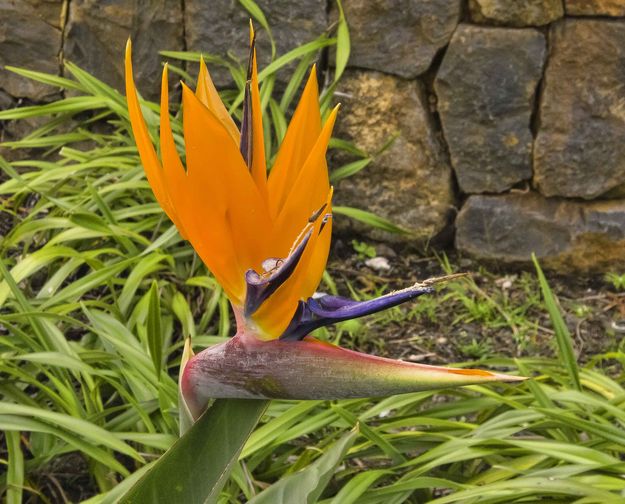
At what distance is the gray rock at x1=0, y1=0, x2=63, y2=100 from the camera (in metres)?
2.79

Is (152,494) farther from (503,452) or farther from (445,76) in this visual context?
(445,76)

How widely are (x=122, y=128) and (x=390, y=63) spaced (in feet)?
2.79

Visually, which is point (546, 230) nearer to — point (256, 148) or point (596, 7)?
point (596, 7)

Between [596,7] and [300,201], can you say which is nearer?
[300,201]

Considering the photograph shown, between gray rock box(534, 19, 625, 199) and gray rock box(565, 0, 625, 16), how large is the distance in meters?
0.02

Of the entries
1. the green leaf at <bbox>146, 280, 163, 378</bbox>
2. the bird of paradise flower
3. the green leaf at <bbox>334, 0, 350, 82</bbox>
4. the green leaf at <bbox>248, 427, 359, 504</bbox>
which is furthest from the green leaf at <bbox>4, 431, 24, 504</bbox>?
the green leaf at <bbox>334, 0, 350, 82</bbox>

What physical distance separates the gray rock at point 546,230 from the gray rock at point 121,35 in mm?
1024

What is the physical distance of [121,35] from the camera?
274 centimetres

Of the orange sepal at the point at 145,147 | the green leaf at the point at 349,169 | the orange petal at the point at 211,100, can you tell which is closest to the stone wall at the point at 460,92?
the green leaf at the point at 349,169

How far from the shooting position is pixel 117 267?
2.12m

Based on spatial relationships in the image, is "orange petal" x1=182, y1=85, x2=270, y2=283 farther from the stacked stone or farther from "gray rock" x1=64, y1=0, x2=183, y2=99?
"gray rock" x1=64, y1=0, x2=183, y2=99

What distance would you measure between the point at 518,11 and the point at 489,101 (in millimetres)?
256

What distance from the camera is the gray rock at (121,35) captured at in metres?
2.69

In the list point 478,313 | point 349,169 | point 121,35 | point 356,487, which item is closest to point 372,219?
point 349,169
